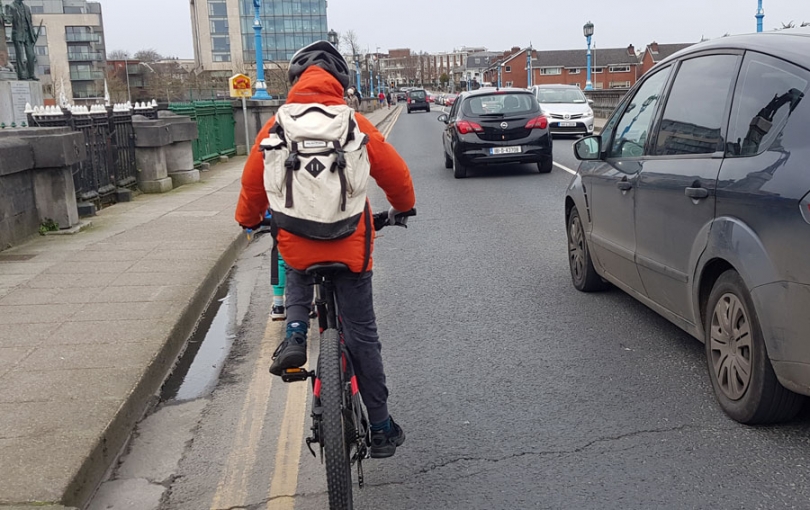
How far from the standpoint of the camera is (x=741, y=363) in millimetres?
4133

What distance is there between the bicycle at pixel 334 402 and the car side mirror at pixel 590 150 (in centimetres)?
312

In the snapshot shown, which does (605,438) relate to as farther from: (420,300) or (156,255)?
(156,255)

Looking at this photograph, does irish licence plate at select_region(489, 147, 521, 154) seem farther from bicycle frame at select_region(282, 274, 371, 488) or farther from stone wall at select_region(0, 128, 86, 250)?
bicycle frame at select_region(282, 274, 371, 488)

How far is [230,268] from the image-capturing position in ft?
30.3

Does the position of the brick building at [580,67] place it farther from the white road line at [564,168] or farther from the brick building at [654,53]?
the white road line at [564,168]

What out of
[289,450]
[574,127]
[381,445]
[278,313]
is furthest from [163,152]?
[574,127]

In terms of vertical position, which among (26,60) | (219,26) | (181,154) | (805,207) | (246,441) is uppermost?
(219,26)

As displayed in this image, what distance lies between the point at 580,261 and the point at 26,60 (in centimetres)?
1994

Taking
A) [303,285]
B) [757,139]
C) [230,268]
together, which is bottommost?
[230,268]

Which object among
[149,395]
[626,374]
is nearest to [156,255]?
[149,395]

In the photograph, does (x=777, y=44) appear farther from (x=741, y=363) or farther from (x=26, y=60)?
(x=26, y=60)

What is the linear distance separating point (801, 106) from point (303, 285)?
2.37 meters

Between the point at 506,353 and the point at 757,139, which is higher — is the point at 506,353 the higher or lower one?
the lower one

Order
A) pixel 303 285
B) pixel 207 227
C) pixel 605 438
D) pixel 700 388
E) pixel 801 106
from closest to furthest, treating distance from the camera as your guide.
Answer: pixel 303 285 < pixel 801 106 < pixel 605 438 < pixel 700 388 < pixel 207 227
